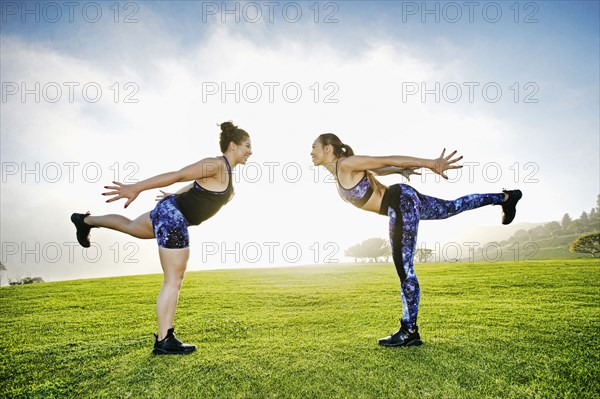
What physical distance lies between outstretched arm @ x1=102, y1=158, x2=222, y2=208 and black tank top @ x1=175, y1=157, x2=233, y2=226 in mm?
267

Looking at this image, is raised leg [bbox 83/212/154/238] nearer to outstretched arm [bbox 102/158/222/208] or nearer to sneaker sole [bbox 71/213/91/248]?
sneaker sole [bbox 71/213/91/248]

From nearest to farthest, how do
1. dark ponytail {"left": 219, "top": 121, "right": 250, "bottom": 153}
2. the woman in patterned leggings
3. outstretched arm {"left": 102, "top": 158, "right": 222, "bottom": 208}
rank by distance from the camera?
outstretched arm {"left": 102, "top": 158, "right": 222, "bottom": 208} < the woman in patterned leggings < dark ponytail {"left": 219, "top": 121, "right": 250, "bottom": 153}

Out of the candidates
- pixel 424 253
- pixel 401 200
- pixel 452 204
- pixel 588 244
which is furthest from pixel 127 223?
pixel 588 244

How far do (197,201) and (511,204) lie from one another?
4.51m

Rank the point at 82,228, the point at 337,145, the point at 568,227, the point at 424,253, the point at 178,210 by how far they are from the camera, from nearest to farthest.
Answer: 1. the point at 178,210
2. the point at 337,145
3. the point at 82,228
4. the point at 424,253
5. the point at 568,227

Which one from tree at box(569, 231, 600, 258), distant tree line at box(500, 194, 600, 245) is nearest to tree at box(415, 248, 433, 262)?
tree at box(569, 231, 600, 258)

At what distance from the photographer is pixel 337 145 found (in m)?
4.75

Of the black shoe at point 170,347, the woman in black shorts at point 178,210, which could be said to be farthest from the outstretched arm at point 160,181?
the black shoe at point 170,347

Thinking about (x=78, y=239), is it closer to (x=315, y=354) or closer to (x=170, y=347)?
(x=170, y=347)

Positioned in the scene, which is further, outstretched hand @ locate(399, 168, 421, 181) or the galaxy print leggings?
A: outstretched hand @ locate(399, 168, 421, 181)

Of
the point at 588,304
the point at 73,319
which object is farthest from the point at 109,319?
the point at 588,304

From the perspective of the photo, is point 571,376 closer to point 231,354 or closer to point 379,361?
point 379,361

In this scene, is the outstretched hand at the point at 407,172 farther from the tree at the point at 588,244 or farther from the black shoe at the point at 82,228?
the tree at the point at 588,244

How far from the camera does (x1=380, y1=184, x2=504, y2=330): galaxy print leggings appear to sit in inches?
172
